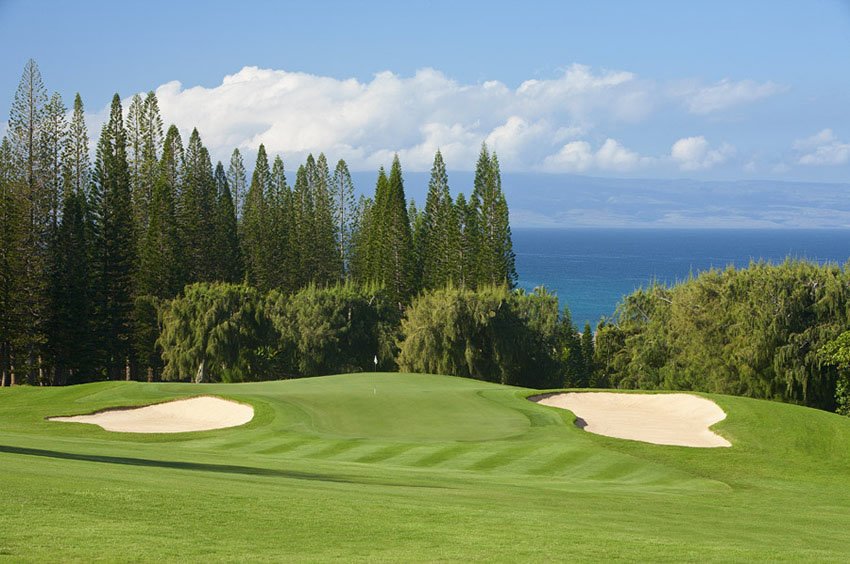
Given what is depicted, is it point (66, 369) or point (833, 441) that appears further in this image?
point (66, 369)

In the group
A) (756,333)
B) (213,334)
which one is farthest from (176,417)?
(213,334)

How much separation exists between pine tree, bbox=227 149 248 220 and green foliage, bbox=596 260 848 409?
48.0 meters

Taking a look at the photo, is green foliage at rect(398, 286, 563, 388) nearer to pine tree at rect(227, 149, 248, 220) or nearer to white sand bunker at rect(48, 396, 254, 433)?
white sand bunker at rect(48, 396, 254, 433)

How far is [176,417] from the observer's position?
83.1 feet

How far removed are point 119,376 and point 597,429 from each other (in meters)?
43.4

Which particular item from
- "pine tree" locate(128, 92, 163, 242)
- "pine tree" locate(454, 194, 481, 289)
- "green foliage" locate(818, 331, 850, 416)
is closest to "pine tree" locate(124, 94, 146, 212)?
"pine tree" locate(128, 92, 163, 242)

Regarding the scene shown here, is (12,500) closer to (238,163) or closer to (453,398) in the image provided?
(453,398)

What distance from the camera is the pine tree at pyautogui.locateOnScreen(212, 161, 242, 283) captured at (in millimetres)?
68062

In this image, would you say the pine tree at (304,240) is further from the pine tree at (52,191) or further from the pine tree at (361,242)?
the pine tree at (52,191)

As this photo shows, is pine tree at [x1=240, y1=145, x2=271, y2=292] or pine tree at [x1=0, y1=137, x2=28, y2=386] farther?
pine tree at [x1=240, y1=145, x2=271, y2=292]

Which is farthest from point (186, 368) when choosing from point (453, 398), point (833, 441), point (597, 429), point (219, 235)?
point (833, 441)

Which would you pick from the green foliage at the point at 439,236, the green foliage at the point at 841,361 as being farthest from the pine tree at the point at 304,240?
the green foliage at the point at 841,361

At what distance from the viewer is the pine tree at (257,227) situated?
73.9 meters

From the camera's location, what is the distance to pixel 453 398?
2573cm
